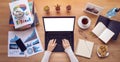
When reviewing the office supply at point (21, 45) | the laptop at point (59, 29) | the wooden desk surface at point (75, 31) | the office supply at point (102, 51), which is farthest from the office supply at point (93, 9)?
the office supply at point (21, 45)

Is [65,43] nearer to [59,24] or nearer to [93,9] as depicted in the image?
[59,24]

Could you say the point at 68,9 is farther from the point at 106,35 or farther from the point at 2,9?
the point at 2,9

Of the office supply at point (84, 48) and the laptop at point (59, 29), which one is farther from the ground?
the laptop at point (59, 29)

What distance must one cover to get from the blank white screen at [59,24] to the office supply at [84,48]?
0.14m

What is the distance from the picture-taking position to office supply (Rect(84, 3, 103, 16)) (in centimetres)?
196

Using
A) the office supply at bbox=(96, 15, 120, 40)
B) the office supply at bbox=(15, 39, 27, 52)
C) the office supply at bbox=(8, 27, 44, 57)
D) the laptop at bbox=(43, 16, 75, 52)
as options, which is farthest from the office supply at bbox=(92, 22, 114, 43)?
the office supply at bbox=(15, 39, 27, 52)

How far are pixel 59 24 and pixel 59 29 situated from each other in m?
0.04

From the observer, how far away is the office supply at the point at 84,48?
6.06 feet

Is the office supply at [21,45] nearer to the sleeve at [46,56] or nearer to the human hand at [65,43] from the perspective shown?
the sleeve at [46,56]

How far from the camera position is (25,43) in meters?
1.90

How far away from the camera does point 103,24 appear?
191 centimetres

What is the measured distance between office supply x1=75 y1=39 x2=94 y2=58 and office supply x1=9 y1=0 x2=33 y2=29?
0.42 metres

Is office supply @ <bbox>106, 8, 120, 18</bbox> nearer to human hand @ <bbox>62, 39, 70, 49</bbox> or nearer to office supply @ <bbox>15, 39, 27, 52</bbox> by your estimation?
human hand @ <bbox>62, 39, 70, 49</bbox>

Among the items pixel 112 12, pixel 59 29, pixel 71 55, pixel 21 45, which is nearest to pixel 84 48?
pixel 71 55
